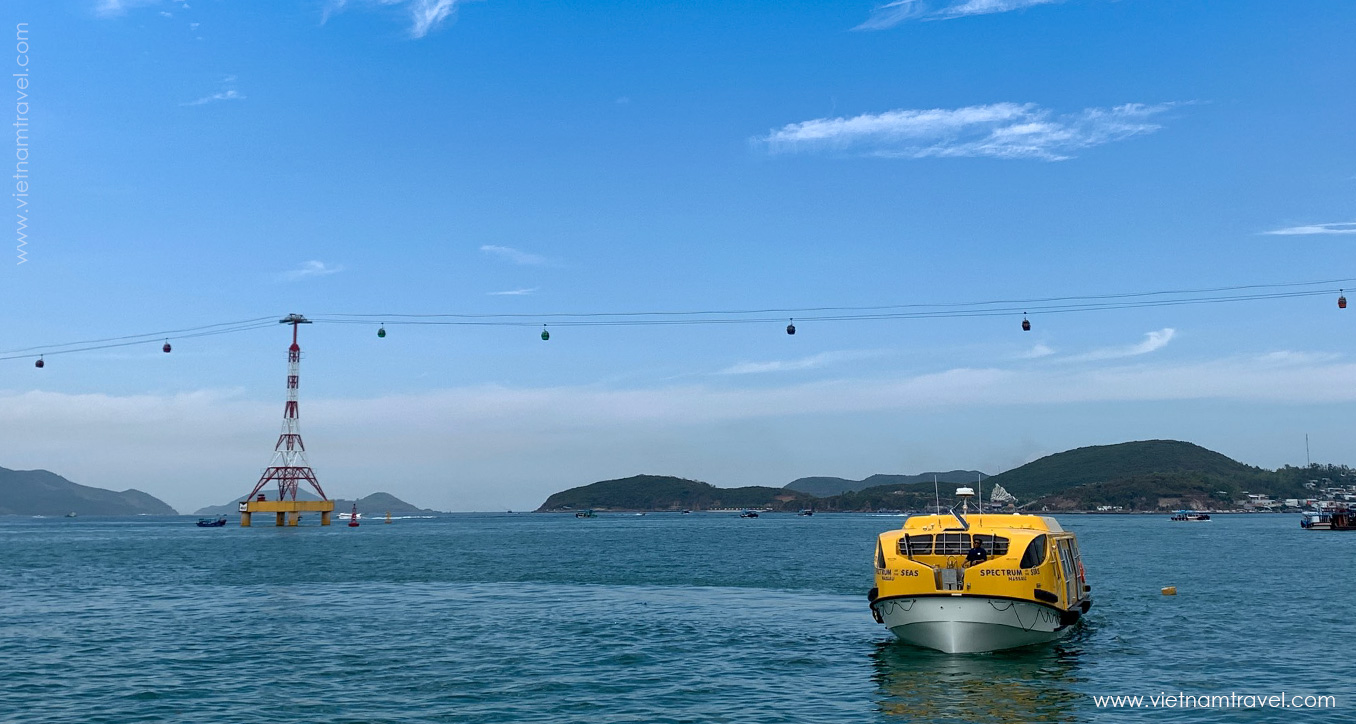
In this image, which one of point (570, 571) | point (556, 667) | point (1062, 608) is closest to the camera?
point (556, 667)

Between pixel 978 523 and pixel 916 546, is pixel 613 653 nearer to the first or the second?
pixel 916 546

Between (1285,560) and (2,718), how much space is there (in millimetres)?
97032

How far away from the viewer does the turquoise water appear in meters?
26.5

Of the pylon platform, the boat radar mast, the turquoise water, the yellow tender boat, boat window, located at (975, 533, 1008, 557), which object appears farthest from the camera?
the pylon platform

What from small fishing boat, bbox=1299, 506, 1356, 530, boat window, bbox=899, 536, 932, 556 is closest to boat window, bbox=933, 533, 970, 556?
boat window, bbox=899, 536, 932, 556

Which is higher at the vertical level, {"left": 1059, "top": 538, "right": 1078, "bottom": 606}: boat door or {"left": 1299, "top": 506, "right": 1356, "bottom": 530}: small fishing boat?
{"left": 1059, "top": 538, "right": 1078, "bottom": 606}: boat door

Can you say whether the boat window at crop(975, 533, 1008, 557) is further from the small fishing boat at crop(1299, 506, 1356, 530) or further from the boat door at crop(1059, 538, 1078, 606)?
the small fishing boat at crop(1299, 506, 1356, 530)

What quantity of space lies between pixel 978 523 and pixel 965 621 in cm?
547

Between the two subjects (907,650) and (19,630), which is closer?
(907,650)

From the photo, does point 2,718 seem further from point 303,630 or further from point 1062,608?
point 1062,608

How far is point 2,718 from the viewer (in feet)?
82.5

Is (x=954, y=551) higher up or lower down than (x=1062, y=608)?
higher up

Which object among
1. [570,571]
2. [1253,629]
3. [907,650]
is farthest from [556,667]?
[570,571]

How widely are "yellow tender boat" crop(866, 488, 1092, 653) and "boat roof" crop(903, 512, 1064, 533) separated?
17cm
